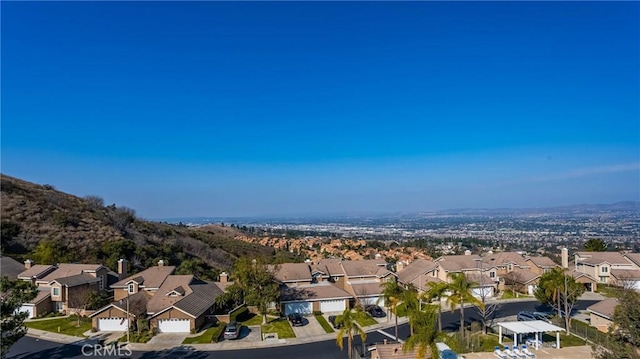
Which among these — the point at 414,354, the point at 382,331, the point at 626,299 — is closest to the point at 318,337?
the point at 382,331

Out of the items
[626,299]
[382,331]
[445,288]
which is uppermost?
[626,299]

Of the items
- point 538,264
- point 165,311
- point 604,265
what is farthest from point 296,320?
point 604,265

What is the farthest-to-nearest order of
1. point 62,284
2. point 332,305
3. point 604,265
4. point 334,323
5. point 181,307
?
point 604,265 → point 332,305 → point 62,284 → point 334,323 → point 181,307

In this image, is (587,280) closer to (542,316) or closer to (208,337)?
(542,316)

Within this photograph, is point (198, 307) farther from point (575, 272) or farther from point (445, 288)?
point (575, 272)

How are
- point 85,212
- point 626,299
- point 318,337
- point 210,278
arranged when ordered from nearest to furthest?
point 626,299
point 318,337
point 210,278
point 85,212

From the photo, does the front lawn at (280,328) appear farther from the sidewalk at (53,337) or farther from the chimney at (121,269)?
the chimney at (121,269)

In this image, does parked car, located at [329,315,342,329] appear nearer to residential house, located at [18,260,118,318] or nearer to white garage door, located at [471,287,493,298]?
white garage door, located at [471,287,493,298]
